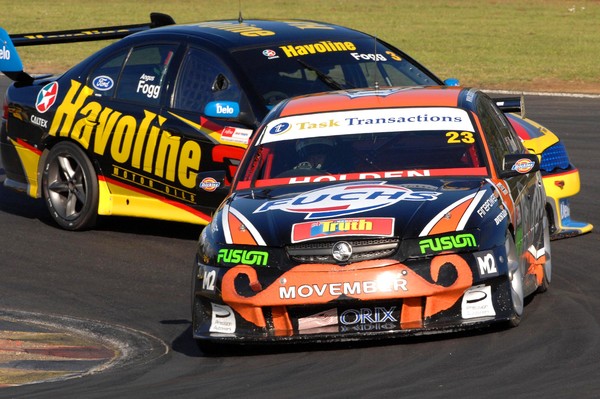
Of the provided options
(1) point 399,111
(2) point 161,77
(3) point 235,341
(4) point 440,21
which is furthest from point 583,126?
(4) point 440,21

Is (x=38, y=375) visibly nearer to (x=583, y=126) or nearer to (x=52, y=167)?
(x=52, y=167)

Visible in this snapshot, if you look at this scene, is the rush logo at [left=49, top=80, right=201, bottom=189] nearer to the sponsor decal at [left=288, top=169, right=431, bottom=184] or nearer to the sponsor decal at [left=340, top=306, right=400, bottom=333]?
the sponsor decal at [left=288, top=169, right=431, bottom=184]

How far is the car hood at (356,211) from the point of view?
301 inches

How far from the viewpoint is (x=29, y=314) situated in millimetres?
9305

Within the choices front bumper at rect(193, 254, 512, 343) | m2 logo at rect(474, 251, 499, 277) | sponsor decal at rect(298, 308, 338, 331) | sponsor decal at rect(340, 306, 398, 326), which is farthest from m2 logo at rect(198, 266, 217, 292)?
m2 logo at rect(474, 251, 499, 277)

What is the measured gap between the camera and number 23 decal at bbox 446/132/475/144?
28.8ft

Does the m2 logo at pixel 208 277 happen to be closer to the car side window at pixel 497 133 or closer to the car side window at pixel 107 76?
the car side window at pixel 497 133

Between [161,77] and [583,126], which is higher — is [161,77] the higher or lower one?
the higher one

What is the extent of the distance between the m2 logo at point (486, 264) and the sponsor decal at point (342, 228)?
46cm

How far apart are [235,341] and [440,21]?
28.8 metres

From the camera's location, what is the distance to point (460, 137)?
880 cm

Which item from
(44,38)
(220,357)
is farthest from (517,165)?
(44,38)

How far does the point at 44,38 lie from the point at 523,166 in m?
5.93

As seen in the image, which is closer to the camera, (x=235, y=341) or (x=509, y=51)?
(x=235, y=341)
